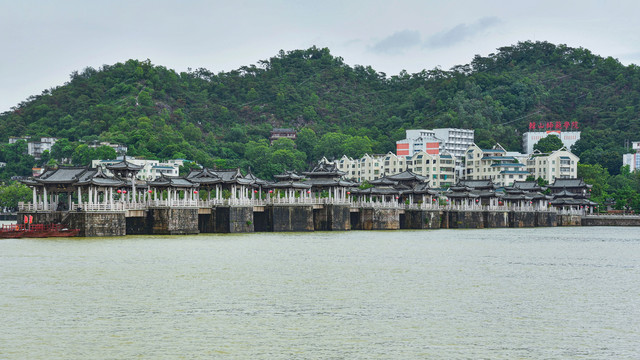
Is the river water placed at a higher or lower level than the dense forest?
lower

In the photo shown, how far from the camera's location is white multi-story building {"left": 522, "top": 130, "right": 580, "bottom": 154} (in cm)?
16125

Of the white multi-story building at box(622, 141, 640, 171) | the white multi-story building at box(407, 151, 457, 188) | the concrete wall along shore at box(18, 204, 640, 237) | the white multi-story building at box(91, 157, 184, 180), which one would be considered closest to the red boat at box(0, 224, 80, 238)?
the concrete wall along shore at box(18, 204, 640, 237)

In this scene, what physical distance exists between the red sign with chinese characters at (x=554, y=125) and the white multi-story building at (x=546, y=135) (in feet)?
5.82

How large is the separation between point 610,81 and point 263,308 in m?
175

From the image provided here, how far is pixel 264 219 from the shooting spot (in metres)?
74.3

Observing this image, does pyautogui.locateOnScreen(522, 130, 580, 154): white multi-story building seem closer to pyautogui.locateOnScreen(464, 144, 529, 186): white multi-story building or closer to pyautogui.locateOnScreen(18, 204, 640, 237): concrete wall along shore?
pyautogui.locateOnScreen(464, 144, 529, 186): white multi-story building

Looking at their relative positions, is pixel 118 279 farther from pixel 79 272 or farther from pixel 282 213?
pixel 282 213

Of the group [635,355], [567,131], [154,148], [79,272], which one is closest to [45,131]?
[154,148]

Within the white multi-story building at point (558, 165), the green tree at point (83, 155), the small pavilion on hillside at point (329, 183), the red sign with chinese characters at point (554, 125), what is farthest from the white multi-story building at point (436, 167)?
the small pavilion on hillside at point (329, 183)

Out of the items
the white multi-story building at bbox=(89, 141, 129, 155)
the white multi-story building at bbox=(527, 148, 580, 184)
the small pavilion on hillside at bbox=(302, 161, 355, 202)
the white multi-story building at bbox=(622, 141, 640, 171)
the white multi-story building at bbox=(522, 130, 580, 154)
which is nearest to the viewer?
the small pavilion on hillside at bbox=(302, 161, 355, 202)

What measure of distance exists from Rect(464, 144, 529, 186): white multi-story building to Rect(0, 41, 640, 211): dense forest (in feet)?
55.3

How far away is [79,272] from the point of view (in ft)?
124

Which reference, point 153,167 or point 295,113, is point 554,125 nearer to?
point 295,113

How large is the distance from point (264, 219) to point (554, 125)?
113327 millimetres
